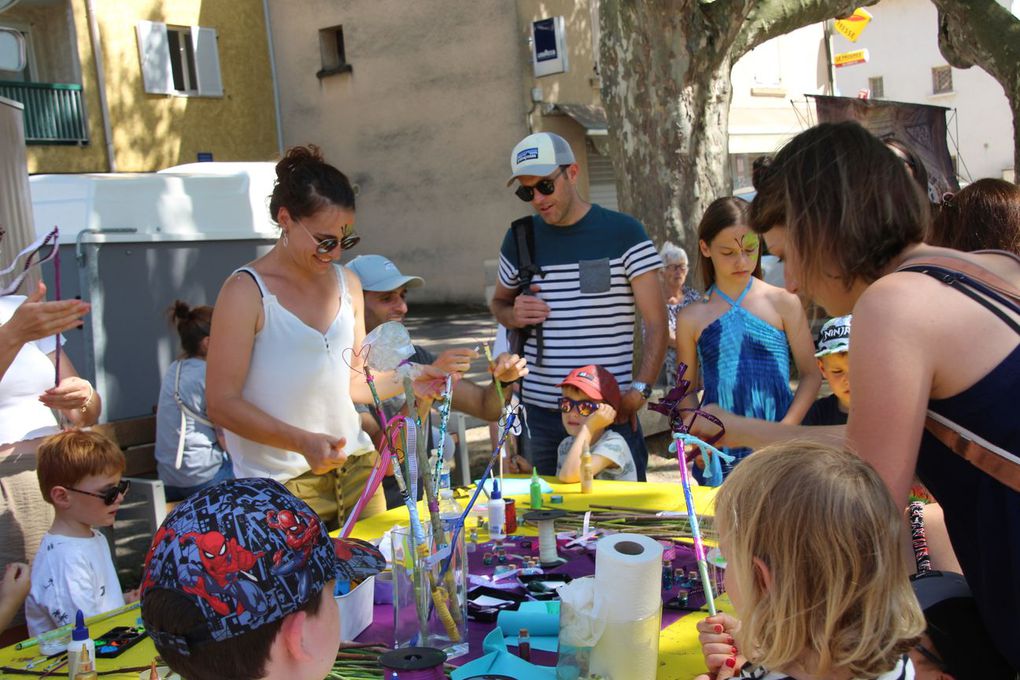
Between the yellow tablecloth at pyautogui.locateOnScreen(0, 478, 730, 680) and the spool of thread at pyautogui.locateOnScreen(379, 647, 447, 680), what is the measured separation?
0.45 meters

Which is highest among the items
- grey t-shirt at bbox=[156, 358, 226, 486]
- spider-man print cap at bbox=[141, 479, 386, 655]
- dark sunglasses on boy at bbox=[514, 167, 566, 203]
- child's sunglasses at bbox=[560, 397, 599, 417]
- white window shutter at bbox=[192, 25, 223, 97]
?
white window shutter at bbox=[192, 25, 223, 97]

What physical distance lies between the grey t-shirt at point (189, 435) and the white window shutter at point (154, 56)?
1188cm

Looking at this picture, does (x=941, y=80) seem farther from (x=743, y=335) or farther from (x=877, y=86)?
(x=743, y=335)

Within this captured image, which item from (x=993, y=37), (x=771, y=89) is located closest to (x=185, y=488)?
(x=993, y=37)

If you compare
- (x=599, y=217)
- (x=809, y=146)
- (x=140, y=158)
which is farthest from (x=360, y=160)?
(x=809, y=146)

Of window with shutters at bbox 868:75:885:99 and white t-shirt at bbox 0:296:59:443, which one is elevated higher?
window with shutters at bbox 868:75:885:99

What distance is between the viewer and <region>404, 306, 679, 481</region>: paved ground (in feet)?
21.8

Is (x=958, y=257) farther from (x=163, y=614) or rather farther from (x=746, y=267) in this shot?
(x=746, y=267)

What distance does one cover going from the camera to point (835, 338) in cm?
308

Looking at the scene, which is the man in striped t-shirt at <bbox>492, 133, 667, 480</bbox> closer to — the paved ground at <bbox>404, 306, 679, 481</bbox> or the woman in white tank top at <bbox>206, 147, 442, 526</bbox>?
the woman in white tank top at <bbox>206, 147, 442, 526</bbox>

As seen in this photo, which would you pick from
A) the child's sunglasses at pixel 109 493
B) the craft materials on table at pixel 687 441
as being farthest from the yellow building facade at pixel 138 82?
the craft materials on table at pixel 687 441

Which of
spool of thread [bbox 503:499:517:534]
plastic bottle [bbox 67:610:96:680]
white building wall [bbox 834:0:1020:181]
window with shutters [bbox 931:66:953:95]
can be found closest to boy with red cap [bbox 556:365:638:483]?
spool of thread [bbox 503:499:517:534]

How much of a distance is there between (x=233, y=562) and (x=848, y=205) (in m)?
1.16

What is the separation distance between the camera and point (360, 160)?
1672 cm
